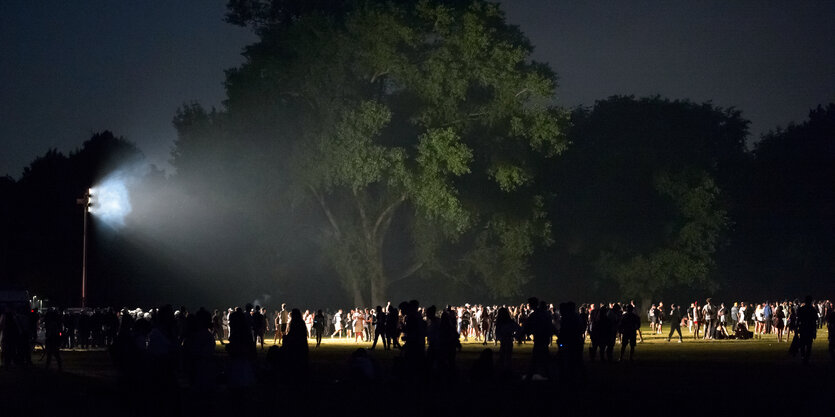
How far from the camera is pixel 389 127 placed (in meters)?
65.2

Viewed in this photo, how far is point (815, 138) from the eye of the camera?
105938mm

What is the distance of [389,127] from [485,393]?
143 feet

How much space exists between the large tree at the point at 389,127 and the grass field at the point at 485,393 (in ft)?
93.9

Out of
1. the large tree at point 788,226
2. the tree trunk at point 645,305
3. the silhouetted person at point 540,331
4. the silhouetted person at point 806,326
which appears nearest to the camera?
the silhouetted person at point 540,331

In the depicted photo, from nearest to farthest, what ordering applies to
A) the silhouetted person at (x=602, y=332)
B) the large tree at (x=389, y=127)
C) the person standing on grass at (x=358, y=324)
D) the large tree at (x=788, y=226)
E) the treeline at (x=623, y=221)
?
1. the silhouetted person at (x=602, y=332)
2. the person standing on grass at (x=358, y=324)
3. the large tree at (x=389, y=127)
4. the treeline at (x=623, y=221)
5. the large tree at (x=788, y=226)

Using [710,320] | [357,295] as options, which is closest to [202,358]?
[710,320]

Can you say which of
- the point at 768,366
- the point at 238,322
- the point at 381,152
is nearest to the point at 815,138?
the point at 381,152

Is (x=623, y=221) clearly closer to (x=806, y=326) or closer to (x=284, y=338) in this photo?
(x=806, y=326)

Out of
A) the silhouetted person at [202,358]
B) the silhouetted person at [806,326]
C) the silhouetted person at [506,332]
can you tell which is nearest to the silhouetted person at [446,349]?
the silhouetted person at [506,332]

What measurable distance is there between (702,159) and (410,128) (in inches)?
1066

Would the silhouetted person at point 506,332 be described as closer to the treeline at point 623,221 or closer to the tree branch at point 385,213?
the tree branch at point 385,213

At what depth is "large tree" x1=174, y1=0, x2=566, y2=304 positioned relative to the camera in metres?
60.3

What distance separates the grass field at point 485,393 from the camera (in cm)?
1869

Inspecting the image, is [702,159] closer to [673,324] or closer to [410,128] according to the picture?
[410,128]
